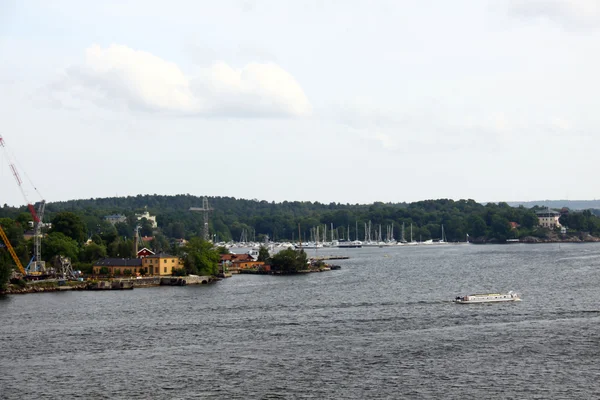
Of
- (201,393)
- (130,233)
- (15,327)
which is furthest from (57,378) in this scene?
(130,233)

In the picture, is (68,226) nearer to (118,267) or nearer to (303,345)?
(118,267)

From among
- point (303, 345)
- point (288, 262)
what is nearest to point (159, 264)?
point (288, 262)

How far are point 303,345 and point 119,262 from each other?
56.6 metres

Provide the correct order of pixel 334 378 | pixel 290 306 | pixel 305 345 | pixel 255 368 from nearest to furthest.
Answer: pixel 334 378
pixel 255 368
pixel 305 345
pixel 290 306

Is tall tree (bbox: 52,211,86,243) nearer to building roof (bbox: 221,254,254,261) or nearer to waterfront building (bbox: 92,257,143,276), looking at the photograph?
waterfront building (bbox: 92,257,143,276)

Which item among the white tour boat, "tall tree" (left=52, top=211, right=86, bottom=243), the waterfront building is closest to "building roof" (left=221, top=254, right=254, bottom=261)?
"tall tree" (left=52, top=211, right=86, bottom=243)

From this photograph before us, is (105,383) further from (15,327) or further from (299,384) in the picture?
(15,327)

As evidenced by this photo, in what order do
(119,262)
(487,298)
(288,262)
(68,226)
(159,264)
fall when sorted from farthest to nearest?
(68,226) → (288,262) → (119,262) → (159,264) → (487,298)

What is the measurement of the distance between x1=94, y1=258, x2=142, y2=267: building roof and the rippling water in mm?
18537

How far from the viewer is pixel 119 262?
9794 cm

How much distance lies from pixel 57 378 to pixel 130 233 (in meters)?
156

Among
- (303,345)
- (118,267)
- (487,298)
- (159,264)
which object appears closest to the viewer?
(303,345)

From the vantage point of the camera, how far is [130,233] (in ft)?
630

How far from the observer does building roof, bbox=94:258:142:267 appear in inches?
3838
